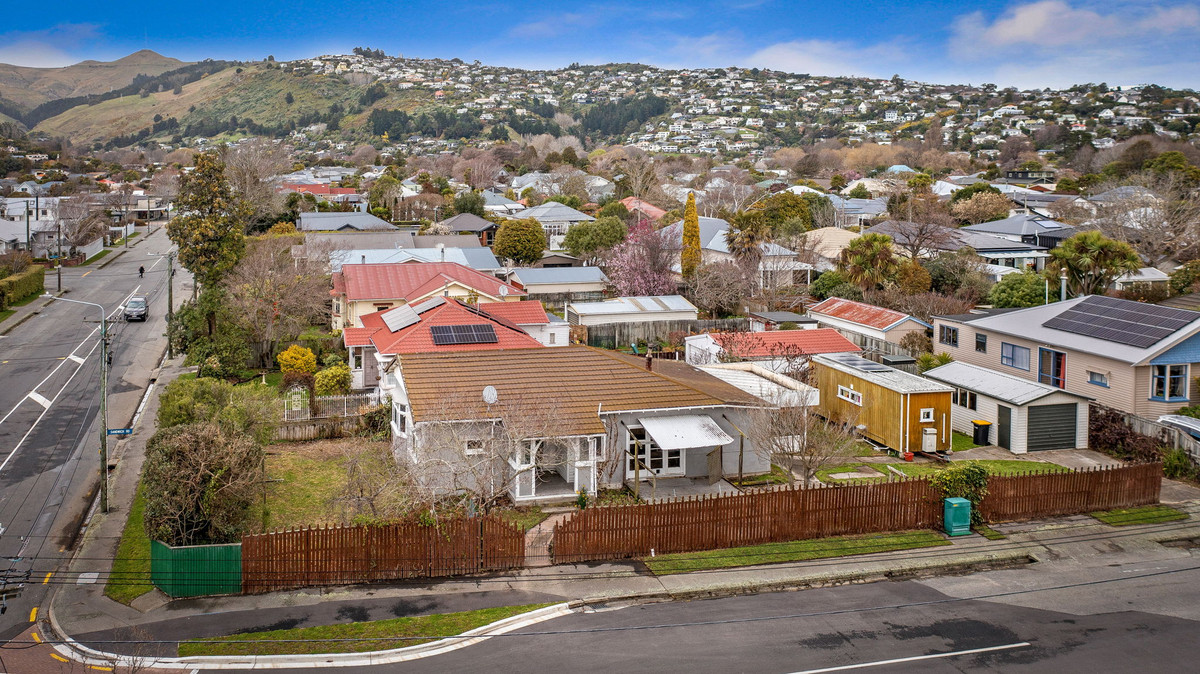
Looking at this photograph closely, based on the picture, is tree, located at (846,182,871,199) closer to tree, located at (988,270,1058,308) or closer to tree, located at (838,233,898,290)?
tree, located at (838,233,898,290)

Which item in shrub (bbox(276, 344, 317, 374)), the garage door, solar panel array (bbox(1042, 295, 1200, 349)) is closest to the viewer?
the garage door

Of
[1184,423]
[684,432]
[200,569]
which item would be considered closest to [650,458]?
[684,432]

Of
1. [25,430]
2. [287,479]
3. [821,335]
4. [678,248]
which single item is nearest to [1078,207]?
[678,248]

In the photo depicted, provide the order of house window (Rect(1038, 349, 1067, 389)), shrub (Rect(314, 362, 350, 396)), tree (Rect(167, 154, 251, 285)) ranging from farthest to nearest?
tree (Rect(167, 154, 251, 285)), shrub (Rect(314, 362, 350, 396)), house window (Rect(1038, 349, 1067, 389))

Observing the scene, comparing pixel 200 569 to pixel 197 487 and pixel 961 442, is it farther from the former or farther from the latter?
pixel 961 442

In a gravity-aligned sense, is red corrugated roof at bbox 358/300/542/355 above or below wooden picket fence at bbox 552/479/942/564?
above

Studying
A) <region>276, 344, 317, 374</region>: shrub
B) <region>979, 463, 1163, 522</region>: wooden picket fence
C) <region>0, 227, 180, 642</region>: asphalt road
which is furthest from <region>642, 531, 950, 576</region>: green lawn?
<region>276, 344, 317, 374</region>: shrub
